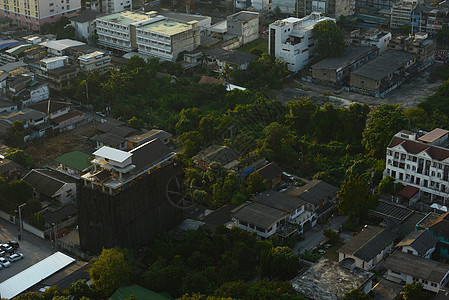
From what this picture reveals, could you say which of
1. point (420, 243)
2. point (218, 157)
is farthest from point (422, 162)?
point (218, 157)

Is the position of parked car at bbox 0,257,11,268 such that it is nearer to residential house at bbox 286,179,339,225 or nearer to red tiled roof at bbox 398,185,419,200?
residential house at bbox 286,179,339,225

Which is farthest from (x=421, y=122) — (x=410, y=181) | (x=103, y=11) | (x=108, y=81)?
(x=103, y=11)

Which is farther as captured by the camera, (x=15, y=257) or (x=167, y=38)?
(x=167, y=38)

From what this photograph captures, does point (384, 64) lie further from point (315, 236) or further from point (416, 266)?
point (416, 266)

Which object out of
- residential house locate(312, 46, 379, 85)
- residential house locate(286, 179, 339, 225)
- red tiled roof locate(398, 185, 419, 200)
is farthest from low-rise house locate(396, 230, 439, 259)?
residential house locate(312, 46, 379, 85)

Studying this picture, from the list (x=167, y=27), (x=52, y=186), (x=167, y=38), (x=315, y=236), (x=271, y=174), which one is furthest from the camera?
(x=167, y=27)

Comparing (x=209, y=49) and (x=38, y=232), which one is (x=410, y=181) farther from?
(x=209, y=49)
